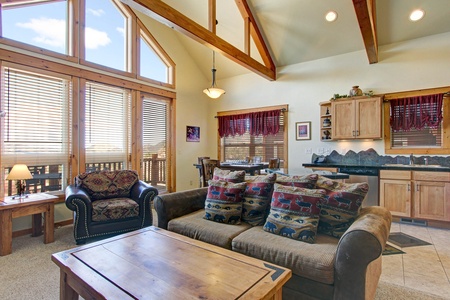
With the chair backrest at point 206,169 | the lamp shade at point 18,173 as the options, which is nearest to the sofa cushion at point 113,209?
the lamp shade at point 18,173

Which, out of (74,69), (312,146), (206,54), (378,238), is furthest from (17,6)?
(312,146)

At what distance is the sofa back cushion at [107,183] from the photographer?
11.3 feet

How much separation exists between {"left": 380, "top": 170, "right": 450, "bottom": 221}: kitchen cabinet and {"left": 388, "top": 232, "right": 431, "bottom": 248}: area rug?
2.04 ft

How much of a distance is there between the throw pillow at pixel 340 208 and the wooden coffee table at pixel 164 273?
2.54ft

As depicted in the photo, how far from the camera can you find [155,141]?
5.58 metres

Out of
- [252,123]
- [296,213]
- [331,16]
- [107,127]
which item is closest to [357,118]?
[331,16]

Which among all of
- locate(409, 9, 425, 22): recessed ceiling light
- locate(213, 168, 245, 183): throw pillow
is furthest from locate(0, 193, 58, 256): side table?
locate(409, 9, 425, 22): recessed ceiling light

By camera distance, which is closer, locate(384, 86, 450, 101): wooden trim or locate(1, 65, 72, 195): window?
locate(1, 65, 72, 195): window

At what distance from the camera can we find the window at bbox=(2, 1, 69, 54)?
3459 millimetres

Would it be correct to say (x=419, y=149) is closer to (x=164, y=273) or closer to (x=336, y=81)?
(x=336, y=81)

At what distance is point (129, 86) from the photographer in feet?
16.1

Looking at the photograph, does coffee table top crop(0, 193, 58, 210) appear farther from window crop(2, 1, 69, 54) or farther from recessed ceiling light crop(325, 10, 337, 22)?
recessed ceiling light crop(325, 10, 337, 22)

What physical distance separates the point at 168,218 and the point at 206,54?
4733mm

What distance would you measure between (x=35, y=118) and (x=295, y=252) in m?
4.13
